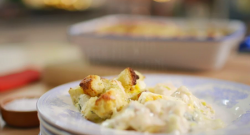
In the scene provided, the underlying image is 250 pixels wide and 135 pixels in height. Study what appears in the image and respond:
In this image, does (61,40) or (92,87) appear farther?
(61,40)

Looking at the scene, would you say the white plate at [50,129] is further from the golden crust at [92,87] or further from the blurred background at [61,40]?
the blurred background at [61,40]

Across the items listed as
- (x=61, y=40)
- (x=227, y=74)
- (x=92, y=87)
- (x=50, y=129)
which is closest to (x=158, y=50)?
(x=227, y=74)

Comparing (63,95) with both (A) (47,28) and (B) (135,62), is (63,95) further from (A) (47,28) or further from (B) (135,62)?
(A) (47,28)

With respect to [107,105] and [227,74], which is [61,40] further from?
[107,105]

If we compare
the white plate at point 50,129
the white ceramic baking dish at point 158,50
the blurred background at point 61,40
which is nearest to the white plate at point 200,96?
the white plate at point 50,129

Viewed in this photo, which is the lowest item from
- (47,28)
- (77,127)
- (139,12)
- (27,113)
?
(47,28)

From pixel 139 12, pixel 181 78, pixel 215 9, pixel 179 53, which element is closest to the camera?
pixel 181 78

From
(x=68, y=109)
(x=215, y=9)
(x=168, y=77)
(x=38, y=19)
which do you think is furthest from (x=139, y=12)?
(x=68, y=109)
